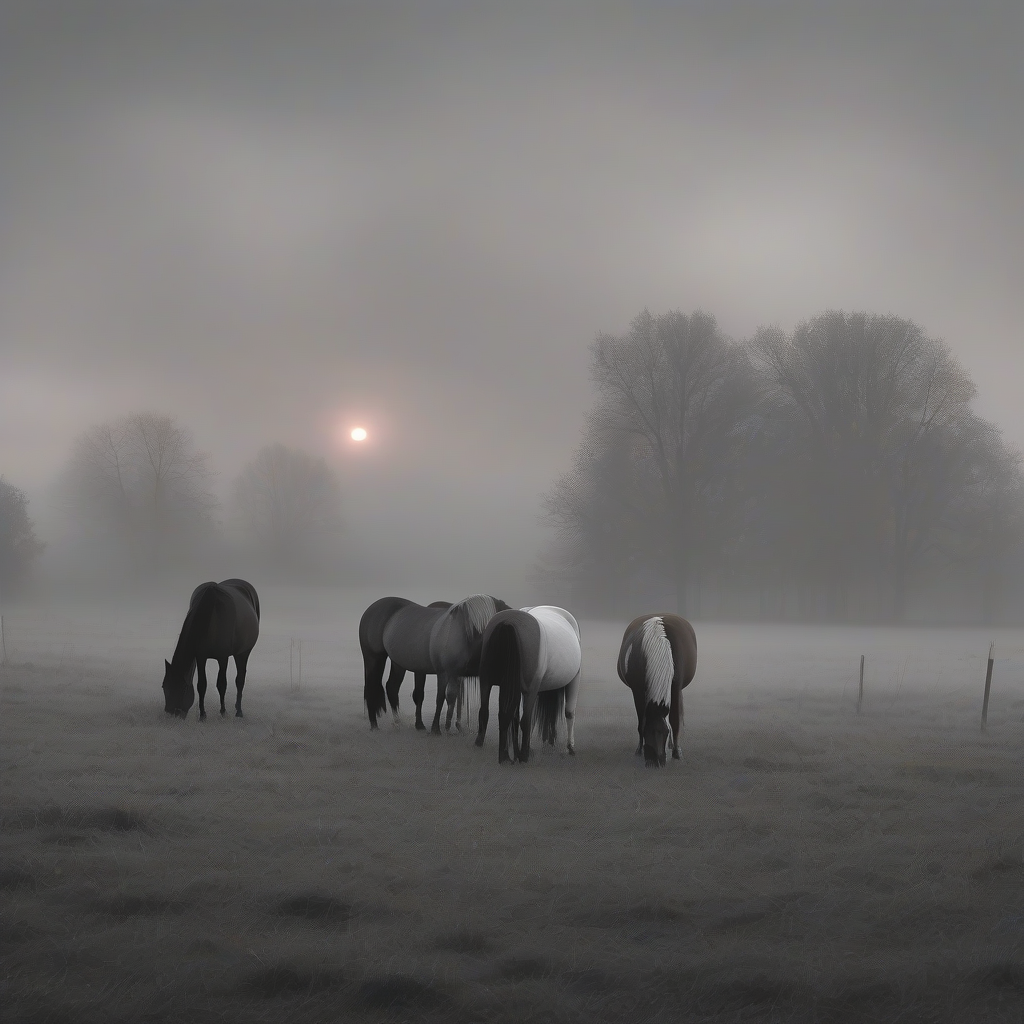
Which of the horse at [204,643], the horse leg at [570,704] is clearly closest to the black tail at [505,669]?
the horse leg at [570,704]

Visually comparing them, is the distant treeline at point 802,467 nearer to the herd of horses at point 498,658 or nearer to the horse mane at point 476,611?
the herd of horses at point 498,658

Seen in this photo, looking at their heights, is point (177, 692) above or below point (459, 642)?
below

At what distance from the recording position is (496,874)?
492 cm

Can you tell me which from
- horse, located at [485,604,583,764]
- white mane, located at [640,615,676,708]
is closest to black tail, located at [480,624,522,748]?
horse, located at [485,604,583,764]

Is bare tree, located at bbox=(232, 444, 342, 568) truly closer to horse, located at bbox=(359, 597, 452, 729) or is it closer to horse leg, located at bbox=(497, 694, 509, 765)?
horse, located at bbox=(359, 597, 452, 729)

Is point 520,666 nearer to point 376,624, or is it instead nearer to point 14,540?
point 376,624

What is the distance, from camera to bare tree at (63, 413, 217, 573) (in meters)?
34.5

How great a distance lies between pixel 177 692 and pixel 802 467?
23.0 m

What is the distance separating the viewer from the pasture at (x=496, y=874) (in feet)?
11.8

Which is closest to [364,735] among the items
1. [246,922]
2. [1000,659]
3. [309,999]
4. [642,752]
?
[642,752]

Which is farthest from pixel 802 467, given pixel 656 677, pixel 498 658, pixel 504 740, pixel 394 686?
pixel 504 740

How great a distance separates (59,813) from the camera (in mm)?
5840

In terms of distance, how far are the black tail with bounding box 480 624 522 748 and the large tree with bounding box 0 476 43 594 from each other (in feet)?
95.4

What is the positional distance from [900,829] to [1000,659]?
53.3ft
